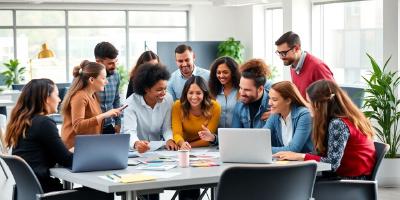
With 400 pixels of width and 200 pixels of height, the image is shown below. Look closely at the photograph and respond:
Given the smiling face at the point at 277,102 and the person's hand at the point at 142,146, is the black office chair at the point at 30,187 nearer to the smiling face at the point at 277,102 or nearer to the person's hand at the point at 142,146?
the person's hand at the point at 142,146

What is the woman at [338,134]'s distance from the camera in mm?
4660

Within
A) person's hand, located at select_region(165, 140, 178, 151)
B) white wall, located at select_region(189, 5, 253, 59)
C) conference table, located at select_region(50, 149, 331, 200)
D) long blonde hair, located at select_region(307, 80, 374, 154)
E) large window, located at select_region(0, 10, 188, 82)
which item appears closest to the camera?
conference table, located at select_region(50, 149, 331, 200)

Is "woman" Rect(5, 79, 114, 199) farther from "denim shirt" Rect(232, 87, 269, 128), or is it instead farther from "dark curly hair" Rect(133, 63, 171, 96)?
"denim shirt" Rect(232, 87, 269, 128)

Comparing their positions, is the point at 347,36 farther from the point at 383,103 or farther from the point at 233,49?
the point at 383,103

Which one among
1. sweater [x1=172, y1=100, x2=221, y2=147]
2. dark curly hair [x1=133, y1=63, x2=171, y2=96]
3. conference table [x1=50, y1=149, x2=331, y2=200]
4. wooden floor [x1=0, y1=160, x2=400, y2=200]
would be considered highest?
dark curly hair [x1=133, y1=63, x2=171, y2=96]

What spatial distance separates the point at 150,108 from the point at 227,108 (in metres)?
0.58

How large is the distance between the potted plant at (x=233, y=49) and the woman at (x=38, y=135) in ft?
34.2

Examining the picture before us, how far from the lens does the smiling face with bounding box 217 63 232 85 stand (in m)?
5.75

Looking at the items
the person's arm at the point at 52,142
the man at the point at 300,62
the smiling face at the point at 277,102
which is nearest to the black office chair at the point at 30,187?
the person's arm at the point at 52,142

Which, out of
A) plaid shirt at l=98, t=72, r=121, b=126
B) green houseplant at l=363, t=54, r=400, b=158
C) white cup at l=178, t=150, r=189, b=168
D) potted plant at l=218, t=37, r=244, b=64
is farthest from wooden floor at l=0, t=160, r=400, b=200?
potted plant at l=218, t=37, r=244, b=64

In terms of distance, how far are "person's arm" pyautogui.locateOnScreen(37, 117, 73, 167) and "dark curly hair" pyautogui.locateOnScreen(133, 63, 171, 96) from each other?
1038 millimetres

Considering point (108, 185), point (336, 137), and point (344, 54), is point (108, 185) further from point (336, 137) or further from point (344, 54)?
point (344, 54)

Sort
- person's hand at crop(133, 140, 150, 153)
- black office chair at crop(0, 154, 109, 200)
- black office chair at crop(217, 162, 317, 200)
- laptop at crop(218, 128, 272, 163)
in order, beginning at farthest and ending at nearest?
person's hand at crop(133, 140, 150, 153) → laptop at crop(218, 128, 272, 163) → black office chair at crop(0, 154, 109, 200) → black office chair at crop(217, 162, 317, 200)

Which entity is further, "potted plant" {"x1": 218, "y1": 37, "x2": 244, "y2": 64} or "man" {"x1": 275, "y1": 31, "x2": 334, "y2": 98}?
"potted plant" {"x1": 218, "y1": 37, "x2": 244, "y2": 64}
